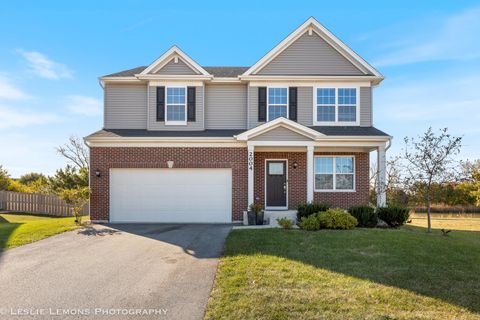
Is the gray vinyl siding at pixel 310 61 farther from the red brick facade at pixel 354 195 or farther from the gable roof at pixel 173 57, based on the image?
the red brick facade at pixel 354 195

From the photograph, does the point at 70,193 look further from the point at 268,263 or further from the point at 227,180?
the point at 268,263

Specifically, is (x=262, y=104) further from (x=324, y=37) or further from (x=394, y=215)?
(x=394, y=215)

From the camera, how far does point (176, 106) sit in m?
17.2

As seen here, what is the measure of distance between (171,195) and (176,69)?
580cm

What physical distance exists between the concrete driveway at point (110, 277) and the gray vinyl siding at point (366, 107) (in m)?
9.22

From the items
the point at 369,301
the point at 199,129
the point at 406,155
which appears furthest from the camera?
the point at 199,129

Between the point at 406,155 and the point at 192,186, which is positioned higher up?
the point at 406,155

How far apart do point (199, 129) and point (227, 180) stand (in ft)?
9.30

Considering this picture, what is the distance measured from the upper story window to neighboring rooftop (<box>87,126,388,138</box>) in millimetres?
526

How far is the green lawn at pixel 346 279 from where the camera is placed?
5219 millimetres

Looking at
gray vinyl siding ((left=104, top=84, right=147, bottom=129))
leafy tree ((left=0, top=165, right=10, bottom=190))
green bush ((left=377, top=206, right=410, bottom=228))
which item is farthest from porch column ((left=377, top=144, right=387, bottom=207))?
leafy tree ((left=0, top=165, right=10, bottom=190))

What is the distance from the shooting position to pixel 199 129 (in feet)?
55.9

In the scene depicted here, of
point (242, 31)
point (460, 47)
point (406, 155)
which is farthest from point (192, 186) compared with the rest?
point (460, 47)

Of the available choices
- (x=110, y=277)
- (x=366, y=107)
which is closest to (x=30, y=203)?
(x=110, y=277)
